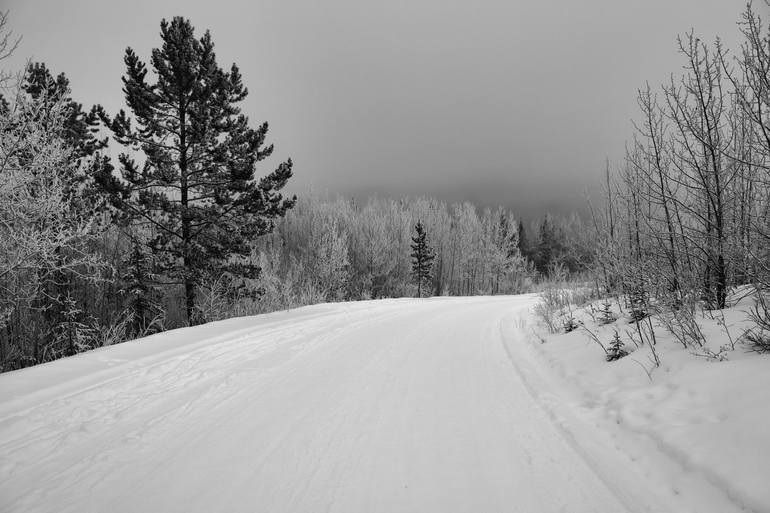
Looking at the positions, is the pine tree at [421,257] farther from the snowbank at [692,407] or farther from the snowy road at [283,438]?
the snowbank at [692,407]

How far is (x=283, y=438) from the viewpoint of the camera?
2.71m

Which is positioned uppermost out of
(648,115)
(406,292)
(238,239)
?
(648,115)

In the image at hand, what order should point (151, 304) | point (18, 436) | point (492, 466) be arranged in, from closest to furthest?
point (492, 466) < point (18, 436) < point (151, 304)

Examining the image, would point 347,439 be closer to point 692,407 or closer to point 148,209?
point 692,407

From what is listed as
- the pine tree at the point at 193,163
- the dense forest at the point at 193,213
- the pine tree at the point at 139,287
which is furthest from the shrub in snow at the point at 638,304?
the pine tree at the point at 139,287

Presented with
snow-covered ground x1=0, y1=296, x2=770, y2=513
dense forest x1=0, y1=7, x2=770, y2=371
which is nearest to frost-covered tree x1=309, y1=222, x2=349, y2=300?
dense forest x1=0, y1=7, x2=770, y2=371

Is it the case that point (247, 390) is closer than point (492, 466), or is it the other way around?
point (492, 466)

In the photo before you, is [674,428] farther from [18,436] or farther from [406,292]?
[406,292]

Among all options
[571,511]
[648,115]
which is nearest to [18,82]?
[571,511]

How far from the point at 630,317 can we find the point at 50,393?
7856mm

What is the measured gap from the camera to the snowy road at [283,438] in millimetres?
2037

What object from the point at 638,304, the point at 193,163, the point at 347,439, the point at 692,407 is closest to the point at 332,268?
the point at 193,163

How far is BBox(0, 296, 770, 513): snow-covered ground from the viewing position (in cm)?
201

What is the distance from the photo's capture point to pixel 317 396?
355 centimetres
